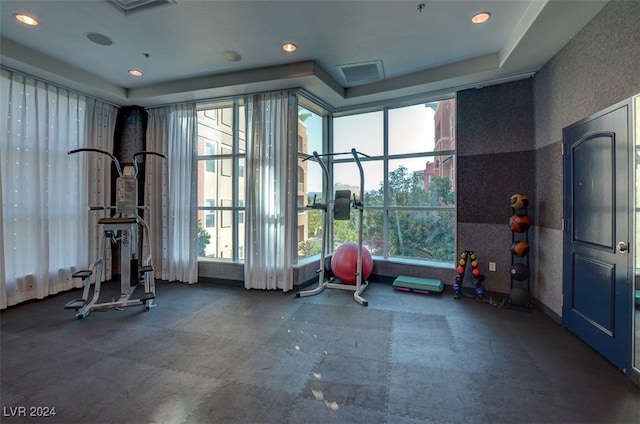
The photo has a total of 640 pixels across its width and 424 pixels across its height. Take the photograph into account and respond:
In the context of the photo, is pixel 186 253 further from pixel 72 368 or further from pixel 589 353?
pixel 589 353

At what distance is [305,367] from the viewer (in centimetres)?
245

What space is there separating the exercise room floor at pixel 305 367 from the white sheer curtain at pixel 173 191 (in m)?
1.32

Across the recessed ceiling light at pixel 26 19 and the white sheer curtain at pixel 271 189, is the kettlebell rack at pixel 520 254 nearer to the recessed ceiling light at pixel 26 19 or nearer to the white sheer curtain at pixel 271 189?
the white sheer curtain at pixel 271 189

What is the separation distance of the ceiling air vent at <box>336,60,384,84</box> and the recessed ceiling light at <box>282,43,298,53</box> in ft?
2.47

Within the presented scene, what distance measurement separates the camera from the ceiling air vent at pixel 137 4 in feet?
9.01

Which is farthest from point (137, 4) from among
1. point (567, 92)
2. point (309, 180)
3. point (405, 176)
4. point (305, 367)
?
point (567, 92)

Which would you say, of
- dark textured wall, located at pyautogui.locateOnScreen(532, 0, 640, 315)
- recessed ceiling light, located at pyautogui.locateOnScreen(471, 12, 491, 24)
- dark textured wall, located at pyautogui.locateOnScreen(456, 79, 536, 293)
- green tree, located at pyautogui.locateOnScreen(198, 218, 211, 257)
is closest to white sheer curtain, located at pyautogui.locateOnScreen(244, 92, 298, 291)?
green tree, located at pyautogui.locateOnScreen(198, 218, 211, 257)

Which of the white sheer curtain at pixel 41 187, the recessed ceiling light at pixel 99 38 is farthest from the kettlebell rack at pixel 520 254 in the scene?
the white sheer curtain at pixel 41 187

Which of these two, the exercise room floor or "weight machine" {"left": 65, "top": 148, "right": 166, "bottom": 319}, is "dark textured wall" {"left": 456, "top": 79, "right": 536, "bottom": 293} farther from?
"weight machine" {"left": 65, "top": 148, "right": 166, "bottom": 319}

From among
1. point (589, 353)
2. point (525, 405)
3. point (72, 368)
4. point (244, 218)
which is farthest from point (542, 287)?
point (72, 368)

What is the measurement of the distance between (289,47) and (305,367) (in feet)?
11.4

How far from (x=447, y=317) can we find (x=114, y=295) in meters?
4.63

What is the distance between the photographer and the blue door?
234cm

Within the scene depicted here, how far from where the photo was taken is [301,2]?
2.76 meters
